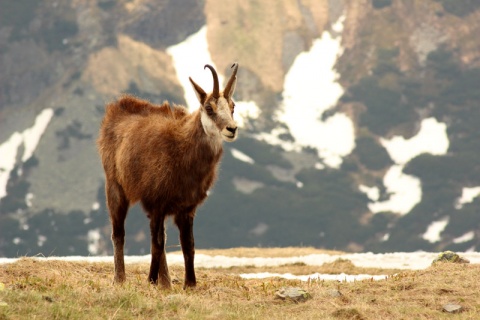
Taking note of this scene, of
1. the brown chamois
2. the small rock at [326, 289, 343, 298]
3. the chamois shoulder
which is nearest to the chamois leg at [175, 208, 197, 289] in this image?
the brown chamois

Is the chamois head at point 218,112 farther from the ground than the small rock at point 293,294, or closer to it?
farther from the ground

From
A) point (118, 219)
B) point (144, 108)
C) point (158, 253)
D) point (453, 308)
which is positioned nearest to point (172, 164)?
point (158, 253)

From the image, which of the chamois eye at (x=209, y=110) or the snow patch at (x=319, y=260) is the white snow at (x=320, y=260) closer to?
the snow patch at (x=319, y=260)

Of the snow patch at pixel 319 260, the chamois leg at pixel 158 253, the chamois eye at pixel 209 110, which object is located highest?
the snow patch at pixel 319 260

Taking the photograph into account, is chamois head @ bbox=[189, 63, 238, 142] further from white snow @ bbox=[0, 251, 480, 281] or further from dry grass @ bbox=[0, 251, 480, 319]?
white snow @ bbox=[0, 251, 480, 281]

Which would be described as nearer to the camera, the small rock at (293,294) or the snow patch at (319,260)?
the small rock at (293,294)

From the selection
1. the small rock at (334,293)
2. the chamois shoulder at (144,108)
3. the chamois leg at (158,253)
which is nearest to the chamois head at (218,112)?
the chamois shoulder at (144,108)

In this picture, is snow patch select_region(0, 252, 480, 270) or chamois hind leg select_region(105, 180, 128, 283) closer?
chamois hind leg select_region(105, 180, 128, 283)

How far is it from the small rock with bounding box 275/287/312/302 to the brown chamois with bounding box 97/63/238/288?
287 cm

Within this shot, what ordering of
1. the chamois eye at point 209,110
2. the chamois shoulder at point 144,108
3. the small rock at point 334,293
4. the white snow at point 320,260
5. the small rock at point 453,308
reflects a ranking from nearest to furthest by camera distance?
the small rock at point 453,308, the small rock at point 334,293, the chamois eye at point 209,110, the chamois shoulder at point 144,108, the white snow at point 320,260

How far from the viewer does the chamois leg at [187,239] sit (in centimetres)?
1886

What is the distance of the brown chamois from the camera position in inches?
725

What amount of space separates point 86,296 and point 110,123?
268 inches

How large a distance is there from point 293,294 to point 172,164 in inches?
151
